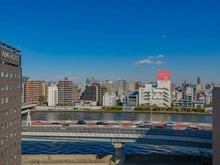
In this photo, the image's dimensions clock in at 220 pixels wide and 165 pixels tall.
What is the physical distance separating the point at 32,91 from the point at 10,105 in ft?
159

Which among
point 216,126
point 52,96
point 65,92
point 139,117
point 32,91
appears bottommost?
point 139,117

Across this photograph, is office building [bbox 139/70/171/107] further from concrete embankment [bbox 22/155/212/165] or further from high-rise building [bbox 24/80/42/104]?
concrete embankment [bbox 22/155/212/165]

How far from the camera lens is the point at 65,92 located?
55.4 metres

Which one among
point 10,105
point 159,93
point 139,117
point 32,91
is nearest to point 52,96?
point 32,91

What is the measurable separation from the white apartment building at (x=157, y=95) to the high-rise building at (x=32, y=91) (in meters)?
24.9

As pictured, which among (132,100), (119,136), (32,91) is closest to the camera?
(119,136)

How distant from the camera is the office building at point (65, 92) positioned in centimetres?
5500

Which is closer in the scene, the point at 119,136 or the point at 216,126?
the point at 216,126

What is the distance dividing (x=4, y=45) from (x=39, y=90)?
50379 mm

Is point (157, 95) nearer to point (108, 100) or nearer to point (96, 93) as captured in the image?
point (108, 100)

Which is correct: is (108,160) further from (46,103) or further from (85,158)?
(46,103)

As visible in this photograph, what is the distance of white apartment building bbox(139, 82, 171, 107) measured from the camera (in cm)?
4653

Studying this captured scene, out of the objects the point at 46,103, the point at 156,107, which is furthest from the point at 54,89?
the point at 156,107

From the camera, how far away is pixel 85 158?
50.6 ft
